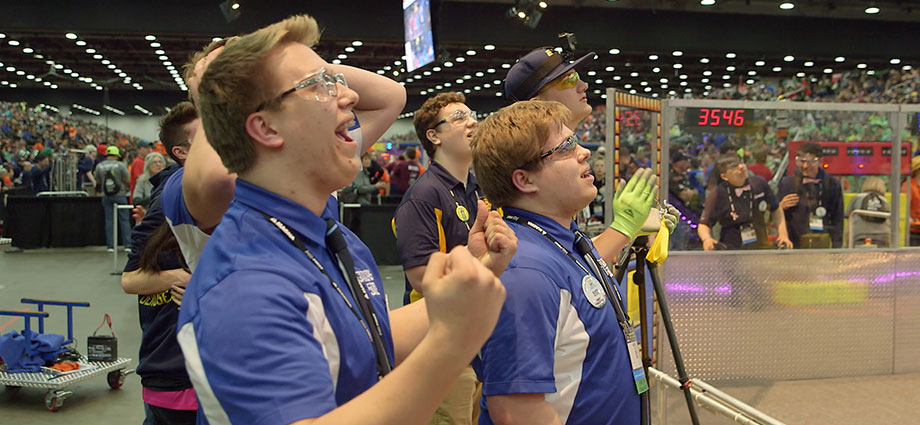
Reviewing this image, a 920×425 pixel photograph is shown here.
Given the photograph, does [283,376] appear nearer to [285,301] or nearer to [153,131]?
[285,301]

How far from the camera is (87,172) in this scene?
49.0 ft

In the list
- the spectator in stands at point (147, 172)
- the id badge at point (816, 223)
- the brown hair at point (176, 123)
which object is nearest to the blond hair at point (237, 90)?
the brown hair at point (176, 123)

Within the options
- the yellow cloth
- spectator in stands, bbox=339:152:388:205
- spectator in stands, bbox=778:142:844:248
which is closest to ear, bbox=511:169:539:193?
the yellow cloth

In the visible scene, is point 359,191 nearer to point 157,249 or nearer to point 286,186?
point 157,249

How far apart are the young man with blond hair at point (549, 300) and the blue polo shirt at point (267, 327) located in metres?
0.58

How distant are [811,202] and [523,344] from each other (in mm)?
4438

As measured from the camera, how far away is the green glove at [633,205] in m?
2.41

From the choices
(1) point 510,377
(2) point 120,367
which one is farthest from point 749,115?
(2) point 120,367

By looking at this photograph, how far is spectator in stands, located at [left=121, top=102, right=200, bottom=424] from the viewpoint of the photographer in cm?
227

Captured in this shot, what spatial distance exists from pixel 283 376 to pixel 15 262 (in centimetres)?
1172

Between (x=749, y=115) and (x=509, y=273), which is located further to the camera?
(x=749, y=115)

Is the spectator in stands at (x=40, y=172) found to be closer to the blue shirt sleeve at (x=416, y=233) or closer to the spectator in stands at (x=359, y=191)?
the spectator in stands at (x=359, y=191)

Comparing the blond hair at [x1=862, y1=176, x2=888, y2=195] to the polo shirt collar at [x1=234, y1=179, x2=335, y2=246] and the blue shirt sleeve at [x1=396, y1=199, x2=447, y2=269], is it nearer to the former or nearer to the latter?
the blue shirt sleeve at [x1=396, y1=199, x2=447, y2=269]

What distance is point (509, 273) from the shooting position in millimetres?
1685
